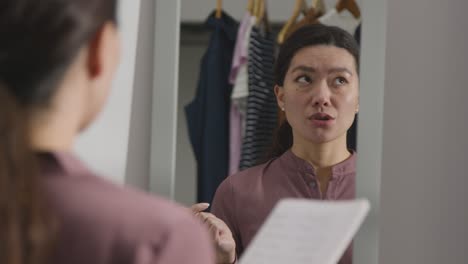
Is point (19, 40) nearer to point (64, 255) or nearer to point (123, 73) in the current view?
point (64, 255)

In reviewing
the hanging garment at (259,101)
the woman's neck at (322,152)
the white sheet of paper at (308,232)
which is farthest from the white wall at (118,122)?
the white sheet of paper at (308,232)

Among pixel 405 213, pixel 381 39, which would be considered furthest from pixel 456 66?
pixel 405 213

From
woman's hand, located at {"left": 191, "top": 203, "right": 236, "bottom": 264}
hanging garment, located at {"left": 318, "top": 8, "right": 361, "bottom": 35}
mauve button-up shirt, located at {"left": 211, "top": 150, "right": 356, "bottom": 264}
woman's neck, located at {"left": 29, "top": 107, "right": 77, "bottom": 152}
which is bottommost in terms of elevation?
woman's hand, located at {"left": 191, "top": 203, "right": 236, "bottom": 264}

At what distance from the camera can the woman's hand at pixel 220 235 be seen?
55.3 inches

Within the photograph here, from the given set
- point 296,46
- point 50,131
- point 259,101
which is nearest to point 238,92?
point 259,101

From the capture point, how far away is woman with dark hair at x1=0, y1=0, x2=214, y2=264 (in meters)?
0.58

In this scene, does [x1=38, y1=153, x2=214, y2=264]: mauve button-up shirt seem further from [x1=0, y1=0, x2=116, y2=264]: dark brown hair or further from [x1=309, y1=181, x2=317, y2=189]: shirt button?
[x1=309, y1=181, x2=317, y2=189]: shirt button

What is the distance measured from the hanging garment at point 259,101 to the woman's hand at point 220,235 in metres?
0.15

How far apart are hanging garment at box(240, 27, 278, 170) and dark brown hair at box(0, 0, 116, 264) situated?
3.14 ft

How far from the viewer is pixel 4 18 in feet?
1.96

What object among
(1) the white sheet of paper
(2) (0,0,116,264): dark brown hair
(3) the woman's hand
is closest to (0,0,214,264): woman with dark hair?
(2) (0,0,116,264): dark brown hair

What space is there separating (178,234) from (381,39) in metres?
1.02

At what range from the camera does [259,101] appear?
159 cm

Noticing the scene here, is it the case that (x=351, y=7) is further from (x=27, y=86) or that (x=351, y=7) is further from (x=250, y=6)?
(x=27, y=86)
